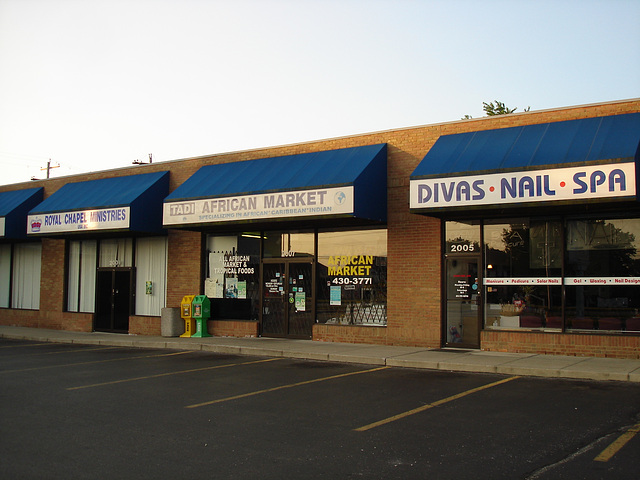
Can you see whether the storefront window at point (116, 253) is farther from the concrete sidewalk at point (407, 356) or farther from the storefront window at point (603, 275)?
the storefront window at point (603, 275)

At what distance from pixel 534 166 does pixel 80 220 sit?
1370cm

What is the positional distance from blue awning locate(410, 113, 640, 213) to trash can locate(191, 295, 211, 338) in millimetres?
7711

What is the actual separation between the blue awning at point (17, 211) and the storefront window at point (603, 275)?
18.6 m

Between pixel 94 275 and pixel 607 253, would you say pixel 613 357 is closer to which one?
pixel 607 253

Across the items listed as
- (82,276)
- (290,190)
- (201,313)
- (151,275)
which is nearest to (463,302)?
(290,190)

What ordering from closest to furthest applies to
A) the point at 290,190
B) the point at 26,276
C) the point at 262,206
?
1. the point at 290,190
2. the point at 262,206
3. the point at 26,276

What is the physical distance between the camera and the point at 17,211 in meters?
22.6

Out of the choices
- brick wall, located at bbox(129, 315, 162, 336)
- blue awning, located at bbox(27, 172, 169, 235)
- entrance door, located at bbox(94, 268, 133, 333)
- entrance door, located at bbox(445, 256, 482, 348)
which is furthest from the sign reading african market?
entrance door, located at bbox(94, 268, 133, 333)

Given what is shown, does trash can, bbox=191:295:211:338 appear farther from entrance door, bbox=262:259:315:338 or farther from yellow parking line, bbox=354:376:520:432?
yellow parking line, bbox=354:376:520:432

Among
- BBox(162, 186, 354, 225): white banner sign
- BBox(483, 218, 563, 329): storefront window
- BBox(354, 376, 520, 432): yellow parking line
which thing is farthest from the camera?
BBox(162, 186, 354, 225): white banner sign

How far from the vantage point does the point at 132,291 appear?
20.7m

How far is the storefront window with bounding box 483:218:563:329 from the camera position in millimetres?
13508

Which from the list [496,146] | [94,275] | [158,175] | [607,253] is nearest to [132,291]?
[94,275]

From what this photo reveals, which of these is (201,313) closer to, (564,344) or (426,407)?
(564,344)
